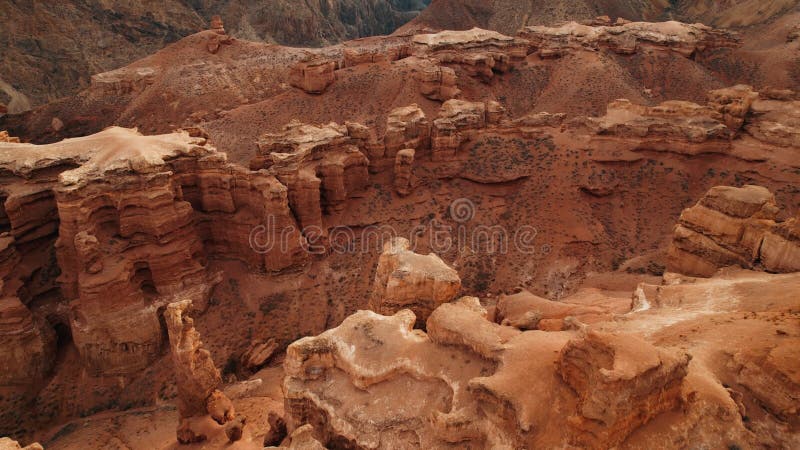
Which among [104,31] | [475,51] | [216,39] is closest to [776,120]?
[475,51]

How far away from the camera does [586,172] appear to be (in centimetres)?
3881

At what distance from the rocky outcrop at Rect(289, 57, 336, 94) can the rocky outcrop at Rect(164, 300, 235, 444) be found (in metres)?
38.6

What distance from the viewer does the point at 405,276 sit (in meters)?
20.8

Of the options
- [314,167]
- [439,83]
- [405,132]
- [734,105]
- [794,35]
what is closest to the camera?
[314,167]

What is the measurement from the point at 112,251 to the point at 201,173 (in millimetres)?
6638

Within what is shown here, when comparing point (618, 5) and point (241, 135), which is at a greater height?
point (618, 5)

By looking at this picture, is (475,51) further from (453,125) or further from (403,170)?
(403,170)

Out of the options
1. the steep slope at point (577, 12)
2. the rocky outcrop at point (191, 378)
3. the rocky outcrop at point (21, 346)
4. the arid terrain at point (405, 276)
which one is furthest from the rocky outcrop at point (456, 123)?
the steep slope at point (577, 12)

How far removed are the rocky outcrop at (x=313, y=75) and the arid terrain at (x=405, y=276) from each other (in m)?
0.31

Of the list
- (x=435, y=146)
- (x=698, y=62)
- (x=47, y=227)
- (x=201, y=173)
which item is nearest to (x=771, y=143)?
(x=435, y=146)

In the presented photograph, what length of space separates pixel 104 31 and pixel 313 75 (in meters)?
44.2

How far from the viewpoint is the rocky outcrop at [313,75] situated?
5456 centimetres

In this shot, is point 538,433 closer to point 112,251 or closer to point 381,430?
point 381,430

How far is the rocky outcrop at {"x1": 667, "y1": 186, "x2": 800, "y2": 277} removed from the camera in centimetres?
2197
